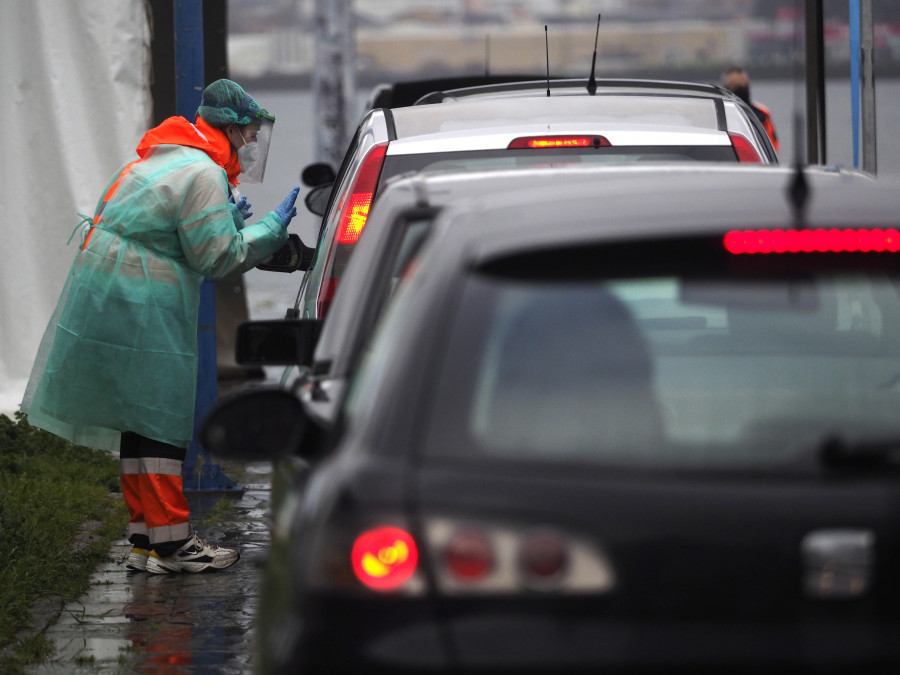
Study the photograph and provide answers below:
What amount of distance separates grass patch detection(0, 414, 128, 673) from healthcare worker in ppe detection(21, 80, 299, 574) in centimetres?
38

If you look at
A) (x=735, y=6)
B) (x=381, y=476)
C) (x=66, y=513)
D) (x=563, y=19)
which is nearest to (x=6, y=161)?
(x=66, y=513)

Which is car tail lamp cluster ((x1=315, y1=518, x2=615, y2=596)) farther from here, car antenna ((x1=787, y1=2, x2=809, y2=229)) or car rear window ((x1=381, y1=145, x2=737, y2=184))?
car rear window ((x1=381, y1=145, x2=737, y2=184))

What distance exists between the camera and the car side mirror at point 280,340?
160 inches

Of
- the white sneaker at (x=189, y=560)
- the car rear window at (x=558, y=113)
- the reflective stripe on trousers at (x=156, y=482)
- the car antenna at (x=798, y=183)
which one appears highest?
the car rear window at (x=558, y=113)

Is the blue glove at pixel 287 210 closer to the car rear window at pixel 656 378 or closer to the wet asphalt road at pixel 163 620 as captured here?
the wet asphalt road at pixel 163 620

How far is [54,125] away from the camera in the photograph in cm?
995

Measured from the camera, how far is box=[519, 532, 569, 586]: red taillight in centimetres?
221

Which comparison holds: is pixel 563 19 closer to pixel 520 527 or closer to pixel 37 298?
pixel 37 298

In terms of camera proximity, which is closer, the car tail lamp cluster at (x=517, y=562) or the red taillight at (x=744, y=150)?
the car tail lamp cluster at (x=517, y=562)

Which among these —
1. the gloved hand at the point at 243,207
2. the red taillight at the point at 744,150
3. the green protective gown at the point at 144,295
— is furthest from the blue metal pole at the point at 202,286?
the red taillight at the point at 744,150

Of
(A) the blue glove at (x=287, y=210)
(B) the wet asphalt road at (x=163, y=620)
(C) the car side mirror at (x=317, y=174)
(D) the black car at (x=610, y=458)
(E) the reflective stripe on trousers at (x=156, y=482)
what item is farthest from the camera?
(C) the car side mirror at (x=317, y=174)

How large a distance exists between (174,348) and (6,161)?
431 cm

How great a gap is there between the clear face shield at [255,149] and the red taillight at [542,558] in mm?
4649

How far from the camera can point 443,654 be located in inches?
86.0
